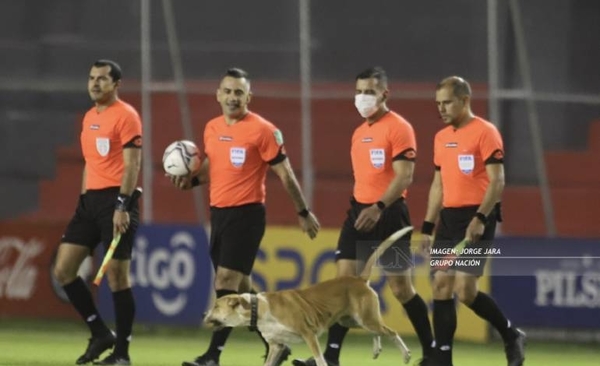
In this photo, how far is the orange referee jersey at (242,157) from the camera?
10.7 metres

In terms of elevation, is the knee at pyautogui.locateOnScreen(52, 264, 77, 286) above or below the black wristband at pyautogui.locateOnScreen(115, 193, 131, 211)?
below

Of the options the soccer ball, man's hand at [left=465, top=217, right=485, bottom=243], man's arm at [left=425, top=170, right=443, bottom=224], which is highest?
the soccer ball

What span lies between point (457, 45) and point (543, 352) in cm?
496

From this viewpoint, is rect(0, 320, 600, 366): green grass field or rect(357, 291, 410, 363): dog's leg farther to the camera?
rect(0, 320, 600, 366): green grass field

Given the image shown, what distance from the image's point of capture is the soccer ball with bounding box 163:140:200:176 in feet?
35.5

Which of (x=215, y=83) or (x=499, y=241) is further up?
(x=215, y=83)

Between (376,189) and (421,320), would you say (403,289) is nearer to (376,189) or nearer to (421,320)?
(421,320)

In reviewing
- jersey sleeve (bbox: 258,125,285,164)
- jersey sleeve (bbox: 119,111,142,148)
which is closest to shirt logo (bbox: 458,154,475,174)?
jersey sleeve (bbox: 258,125,285,164)

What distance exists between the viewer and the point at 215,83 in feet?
59.6

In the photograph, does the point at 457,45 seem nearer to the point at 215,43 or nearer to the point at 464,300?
the point at 215,43

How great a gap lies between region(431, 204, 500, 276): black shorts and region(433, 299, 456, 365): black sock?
26 cm

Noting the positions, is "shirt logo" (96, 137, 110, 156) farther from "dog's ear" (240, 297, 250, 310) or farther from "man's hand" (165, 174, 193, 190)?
"dog's ear" (240, 297, 250, 310)

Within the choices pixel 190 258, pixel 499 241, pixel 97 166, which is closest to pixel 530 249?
pixel 499 241

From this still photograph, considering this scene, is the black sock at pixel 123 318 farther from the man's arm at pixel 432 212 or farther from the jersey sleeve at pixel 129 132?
the man's arm at pixel 432 212
